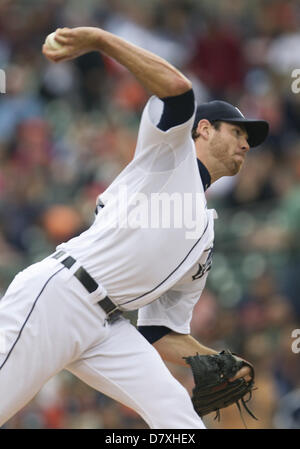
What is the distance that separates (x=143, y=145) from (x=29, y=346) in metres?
0.85

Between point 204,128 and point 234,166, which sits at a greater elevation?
point 204,128

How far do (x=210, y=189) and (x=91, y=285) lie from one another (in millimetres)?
4004

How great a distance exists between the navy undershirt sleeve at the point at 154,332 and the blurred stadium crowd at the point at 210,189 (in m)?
2.00

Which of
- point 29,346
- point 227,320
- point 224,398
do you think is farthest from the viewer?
point 227,320

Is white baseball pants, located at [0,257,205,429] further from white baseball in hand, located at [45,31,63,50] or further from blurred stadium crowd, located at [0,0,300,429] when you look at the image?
blurred stadium crowd, located at [0,0,300,429]

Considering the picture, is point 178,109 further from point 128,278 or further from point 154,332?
point 154,332

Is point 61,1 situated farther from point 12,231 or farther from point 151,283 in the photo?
point 151,283

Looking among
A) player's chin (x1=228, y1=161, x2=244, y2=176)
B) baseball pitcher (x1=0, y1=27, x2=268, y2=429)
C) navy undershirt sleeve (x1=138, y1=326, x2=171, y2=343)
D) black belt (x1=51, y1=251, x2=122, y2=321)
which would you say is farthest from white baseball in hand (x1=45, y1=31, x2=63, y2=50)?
navy undershirt sleeve (x1=138, y1=326, x2=171, y2=343)

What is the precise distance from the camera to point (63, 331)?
313cm

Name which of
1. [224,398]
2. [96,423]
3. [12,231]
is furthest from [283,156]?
[224,398]

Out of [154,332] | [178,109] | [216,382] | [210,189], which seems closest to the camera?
[178,109]

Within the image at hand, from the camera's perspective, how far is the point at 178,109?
9.91ft

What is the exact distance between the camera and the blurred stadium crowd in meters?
6.02

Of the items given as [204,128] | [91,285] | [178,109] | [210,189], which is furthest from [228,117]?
[210,189]
